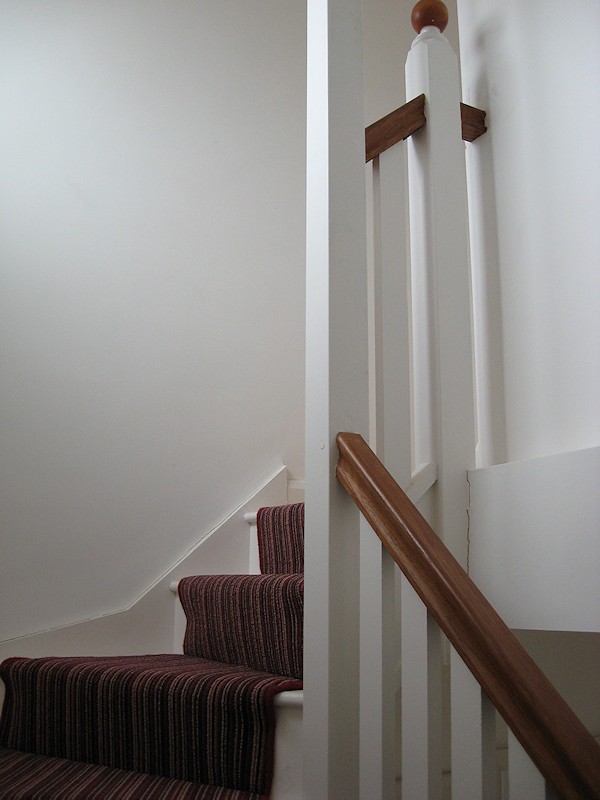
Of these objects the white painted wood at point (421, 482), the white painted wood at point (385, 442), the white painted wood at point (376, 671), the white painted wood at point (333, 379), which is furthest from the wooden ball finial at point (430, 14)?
the white painted wood at point (376, 671)

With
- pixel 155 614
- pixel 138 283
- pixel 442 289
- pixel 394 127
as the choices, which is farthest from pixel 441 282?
pixel 155 614

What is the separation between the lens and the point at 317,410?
1.31 m

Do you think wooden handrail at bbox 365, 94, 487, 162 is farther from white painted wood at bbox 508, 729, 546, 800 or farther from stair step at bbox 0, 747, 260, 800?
stair step at bbox 0, 747, 260, 800

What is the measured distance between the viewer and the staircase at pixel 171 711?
1.36 meters

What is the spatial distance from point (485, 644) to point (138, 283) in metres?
1.72

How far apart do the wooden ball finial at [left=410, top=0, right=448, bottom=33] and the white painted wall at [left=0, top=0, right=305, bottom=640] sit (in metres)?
1.09

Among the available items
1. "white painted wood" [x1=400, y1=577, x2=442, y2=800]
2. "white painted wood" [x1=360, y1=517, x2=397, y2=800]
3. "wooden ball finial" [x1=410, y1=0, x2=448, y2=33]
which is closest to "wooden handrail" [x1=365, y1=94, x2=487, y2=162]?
"wooden ball finial" [x1=410, y1=0, x2=448, y2=33]

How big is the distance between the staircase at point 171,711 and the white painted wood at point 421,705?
1.20 ft

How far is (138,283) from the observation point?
233 cm

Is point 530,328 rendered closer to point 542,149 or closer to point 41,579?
point 542,149

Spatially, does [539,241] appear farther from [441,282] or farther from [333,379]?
[333,379]

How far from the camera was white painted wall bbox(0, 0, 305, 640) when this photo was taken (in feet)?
6.71

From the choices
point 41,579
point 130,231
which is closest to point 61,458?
point 41,579

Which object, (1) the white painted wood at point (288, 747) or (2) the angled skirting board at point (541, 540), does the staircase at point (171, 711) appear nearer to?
(1) the white painted wood at point (288, 747)
